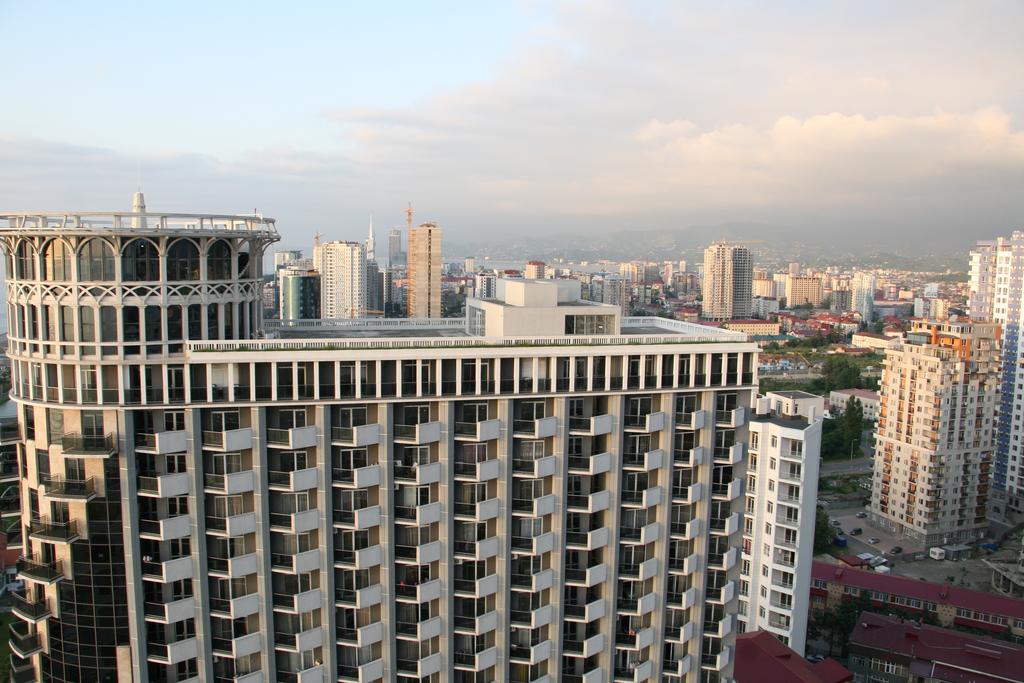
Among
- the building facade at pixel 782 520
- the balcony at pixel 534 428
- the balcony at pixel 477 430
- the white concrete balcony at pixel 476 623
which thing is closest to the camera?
the balcony at pixel 477 430

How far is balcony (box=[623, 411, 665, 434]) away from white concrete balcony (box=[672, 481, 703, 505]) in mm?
1886

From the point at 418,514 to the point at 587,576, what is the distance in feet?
16.2

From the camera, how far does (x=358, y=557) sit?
17.6 metres

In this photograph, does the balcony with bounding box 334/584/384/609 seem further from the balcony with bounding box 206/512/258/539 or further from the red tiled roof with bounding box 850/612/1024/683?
the red tiled roof with bounding box 850/612/1024/683

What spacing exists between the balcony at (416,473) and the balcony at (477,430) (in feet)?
3.13

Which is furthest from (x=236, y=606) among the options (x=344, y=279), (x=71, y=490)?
(x=344, y=279)

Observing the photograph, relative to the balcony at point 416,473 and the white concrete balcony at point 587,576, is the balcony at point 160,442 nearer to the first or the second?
the balcony at point 416,473

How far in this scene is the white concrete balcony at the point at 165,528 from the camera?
1636cm

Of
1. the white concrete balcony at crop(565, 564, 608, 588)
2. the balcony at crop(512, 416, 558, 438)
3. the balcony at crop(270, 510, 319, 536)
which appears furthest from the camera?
the white concrete balcony at crop(565, 564, 608, 588)

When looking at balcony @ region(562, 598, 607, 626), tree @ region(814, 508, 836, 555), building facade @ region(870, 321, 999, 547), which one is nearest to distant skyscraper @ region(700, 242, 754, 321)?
building facade @ region(870, 321, 999, 547)

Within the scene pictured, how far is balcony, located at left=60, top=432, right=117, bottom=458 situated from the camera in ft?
52.5

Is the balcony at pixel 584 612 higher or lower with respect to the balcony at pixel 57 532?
lower

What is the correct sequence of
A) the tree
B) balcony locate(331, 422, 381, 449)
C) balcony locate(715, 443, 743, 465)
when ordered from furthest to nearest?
the tree
balcony locate(715, 443, 743, 465)
balcony locate(331, 422, 381, 449)

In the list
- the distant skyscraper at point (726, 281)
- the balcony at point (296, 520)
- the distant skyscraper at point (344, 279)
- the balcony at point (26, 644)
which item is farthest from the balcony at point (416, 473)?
the distant skyscraper at point (726, 281)
